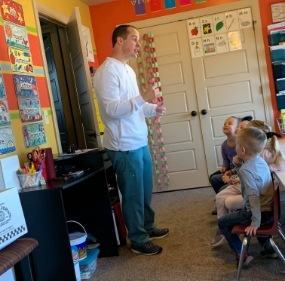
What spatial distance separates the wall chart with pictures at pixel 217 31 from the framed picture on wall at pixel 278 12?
261 millimetres

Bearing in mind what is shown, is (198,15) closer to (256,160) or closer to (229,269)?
(256,160)

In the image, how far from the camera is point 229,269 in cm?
224

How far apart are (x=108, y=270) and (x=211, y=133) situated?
8.21 ft

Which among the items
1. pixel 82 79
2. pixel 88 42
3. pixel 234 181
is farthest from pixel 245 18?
pixel 234 181

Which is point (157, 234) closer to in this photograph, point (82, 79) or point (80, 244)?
point (80, 244)

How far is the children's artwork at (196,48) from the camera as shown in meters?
4.41

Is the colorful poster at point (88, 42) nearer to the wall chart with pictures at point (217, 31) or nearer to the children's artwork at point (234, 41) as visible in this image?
the wall chart with pictures at point (217, 31)

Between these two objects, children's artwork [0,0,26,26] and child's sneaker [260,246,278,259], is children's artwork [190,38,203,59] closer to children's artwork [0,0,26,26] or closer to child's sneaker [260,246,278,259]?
children's artwork [0,0,26,26]

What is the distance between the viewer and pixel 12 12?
8.79 ft

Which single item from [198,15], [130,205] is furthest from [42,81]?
[198,15]

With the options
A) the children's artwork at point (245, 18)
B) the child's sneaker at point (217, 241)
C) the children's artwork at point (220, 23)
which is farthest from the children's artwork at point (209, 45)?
the child's sneaker at point (217, 241)

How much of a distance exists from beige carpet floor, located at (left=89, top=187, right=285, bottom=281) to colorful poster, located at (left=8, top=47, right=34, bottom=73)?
1.55m

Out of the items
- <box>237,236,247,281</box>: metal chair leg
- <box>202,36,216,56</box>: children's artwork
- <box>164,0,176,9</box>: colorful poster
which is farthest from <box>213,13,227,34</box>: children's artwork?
<box>237,236,247,281</box>: metal chair leg

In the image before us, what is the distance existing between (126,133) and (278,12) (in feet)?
9.04
